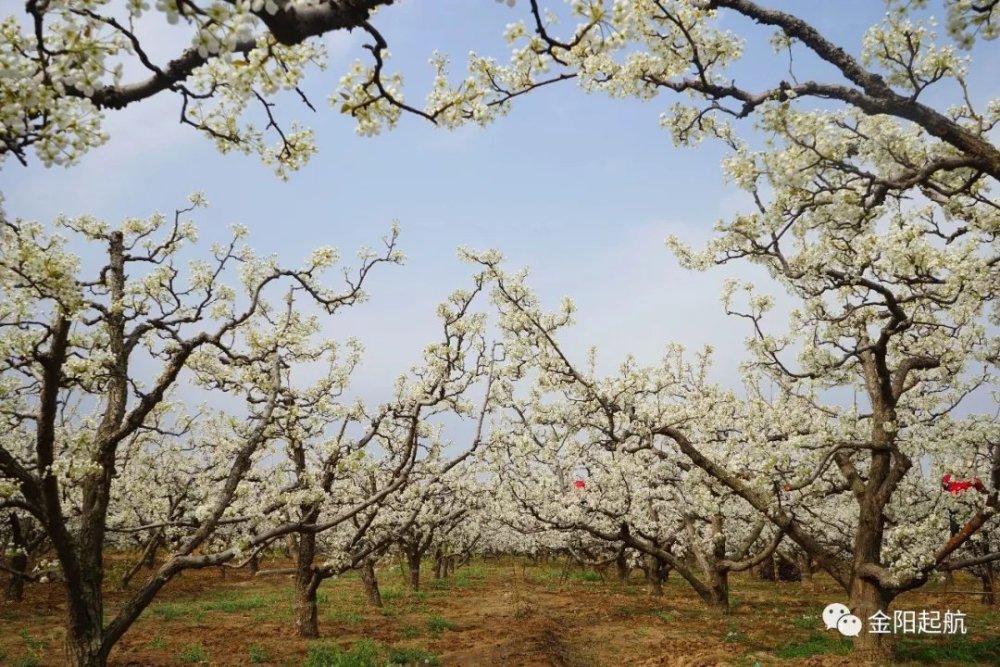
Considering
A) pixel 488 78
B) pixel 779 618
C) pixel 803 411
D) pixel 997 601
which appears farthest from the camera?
pixel 997 601

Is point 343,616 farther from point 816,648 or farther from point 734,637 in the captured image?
point 816,648

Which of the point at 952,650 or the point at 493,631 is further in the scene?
the point at 493,631

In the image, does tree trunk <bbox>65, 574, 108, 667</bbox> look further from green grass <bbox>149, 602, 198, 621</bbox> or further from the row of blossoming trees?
green grass <bbox>149, 602, 198, 621</bbox>

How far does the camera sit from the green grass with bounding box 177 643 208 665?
46.3 ft

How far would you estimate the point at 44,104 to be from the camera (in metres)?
3.79

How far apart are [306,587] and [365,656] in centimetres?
321

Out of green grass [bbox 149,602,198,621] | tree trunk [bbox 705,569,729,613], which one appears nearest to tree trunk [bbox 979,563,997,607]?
tree trunk [bbox 705,569,729,613]

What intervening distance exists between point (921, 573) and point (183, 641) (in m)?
17.9

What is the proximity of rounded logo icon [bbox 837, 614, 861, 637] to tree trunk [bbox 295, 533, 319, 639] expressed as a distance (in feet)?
39.0

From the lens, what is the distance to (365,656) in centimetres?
1353

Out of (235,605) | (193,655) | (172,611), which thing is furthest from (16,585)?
(193,655)

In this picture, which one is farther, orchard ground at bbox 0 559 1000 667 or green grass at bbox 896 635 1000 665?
orchard ground at bbox 0 559 1000 667

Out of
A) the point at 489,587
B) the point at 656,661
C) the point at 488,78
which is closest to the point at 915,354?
the point at 656,661

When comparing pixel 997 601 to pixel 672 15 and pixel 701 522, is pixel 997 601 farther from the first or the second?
pixel 672 15
